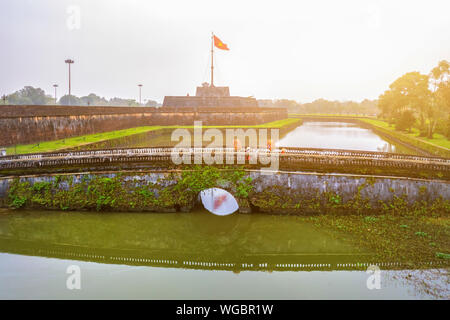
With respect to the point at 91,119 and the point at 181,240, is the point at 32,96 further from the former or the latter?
the point at 181,240

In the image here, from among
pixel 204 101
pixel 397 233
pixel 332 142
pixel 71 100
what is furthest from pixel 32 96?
pixel 397 233

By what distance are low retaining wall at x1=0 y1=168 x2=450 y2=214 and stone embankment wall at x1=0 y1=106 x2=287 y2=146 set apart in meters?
10.0

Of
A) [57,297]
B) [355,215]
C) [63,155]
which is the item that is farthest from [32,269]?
[355,215]

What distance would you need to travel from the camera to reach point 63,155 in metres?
12.8

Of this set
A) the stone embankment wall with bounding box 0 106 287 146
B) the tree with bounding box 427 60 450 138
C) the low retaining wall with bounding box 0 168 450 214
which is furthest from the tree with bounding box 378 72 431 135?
the low retaining wall with bounding box 0 168 450 214

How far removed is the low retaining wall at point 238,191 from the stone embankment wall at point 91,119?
10.0 meters

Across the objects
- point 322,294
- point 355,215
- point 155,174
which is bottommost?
point 322,294

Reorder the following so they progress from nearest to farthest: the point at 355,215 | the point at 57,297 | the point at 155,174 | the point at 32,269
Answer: the point at 57,297 < the point at 32,269 < the point at 355,215 < the point at 155,174

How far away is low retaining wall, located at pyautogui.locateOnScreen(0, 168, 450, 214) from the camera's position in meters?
11.6

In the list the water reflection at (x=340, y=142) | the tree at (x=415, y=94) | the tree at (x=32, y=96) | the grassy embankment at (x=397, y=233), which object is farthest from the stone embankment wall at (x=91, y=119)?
the tree at (x=32, y=96)

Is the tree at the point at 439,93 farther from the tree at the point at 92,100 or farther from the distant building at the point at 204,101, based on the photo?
the tree at the point at 92,100

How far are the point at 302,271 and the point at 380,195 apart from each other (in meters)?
4.95

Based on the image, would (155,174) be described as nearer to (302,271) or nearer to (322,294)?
(302,271)

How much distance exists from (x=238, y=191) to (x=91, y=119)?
21536 millimetres
